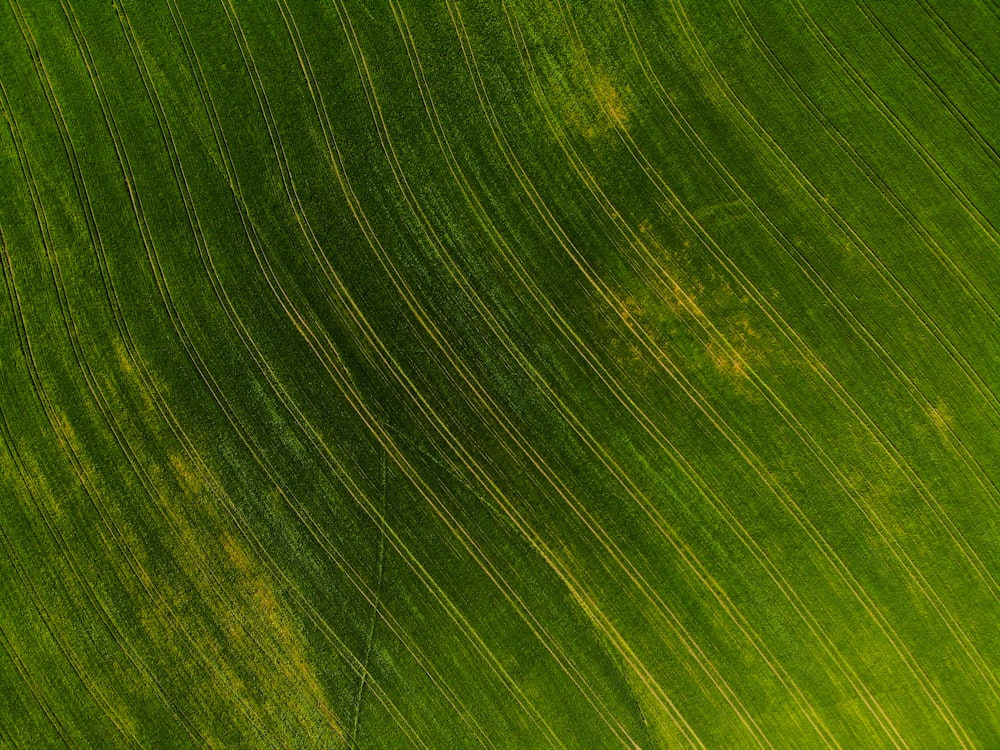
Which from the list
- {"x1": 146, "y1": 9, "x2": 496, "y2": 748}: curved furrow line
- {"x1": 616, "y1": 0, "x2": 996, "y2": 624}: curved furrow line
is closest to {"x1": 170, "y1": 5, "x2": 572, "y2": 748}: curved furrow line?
{"x1": 146, "y1": 9, "x2": 496, "y2": 748}: curved furrow line

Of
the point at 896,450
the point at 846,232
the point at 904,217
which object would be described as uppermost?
the point at 846,232

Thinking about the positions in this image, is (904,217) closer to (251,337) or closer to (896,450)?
(896,450)

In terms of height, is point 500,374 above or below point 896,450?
above

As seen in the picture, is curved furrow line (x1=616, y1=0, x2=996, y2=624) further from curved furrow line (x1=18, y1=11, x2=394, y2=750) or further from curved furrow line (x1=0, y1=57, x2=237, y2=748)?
curved furrow line (x1=0, y1=57, x2=237, y2=748)

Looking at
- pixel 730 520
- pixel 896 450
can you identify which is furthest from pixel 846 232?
pixel 730 520

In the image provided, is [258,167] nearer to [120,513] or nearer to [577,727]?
[120,513]

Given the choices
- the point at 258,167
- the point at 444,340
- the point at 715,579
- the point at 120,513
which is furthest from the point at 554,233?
the point at 120,513

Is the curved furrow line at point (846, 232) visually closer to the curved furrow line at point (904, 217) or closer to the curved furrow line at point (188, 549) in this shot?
the curved furrow line at point (904, 217)

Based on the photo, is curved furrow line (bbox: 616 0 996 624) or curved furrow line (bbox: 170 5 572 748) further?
curved furrow line (bbox: 170 5 572 748)
